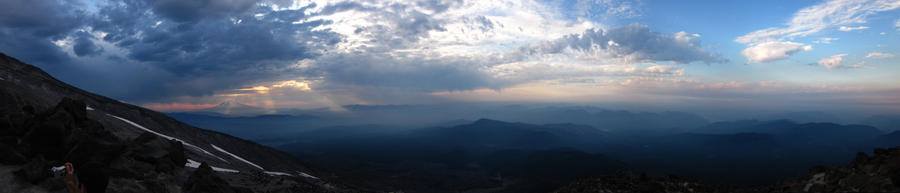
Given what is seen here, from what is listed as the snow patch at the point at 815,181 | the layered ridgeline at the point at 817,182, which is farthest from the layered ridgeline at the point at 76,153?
the snow patch at the point at 815,181

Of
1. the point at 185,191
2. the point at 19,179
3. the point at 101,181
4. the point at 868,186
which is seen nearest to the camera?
the point at 868,186

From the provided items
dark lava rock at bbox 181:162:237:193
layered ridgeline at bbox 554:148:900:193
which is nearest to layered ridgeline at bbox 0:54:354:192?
dark lava rock at bbox 181:162:237:193

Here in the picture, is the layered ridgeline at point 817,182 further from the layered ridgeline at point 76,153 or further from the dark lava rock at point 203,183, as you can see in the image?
the layered ridgeline at point 76,153

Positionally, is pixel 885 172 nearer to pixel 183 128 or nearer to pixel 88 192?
pixel 88 192

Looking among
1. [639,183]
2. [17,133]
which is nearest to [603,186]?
[639,183]

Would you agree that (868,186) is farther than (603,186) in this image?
No

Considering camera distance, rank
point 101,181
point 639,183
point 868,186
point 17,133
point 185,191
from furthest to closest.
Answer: point 185,191, point 639,183, point 17,133, point 101,181, point 868,186

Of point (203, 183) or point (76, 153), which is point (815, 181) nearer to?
point (203, 183)

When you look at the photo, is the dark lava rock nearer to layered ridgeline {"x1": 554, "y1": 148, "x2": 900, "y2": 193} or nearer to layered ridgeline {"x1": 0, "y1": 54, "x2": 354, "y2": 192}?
layered ridgeline {"x1": 0, "y1": 54, "x2": 354, "y2": 192}

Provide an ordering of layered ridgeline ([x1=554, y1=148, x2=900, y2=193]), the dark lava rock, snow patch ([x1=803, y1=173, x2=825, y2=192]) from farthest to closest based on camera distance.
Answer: the dark lava rock < snow patch ([x1=803, y1=173, x2=825, y2=192]) < layered ridgeline ([x1=554, y1=148, x2=900, y2=193])

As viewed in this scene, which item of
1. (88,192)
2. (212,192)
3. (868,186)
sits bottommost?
(212,192)

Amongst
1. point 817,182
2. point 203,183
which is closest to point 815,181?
point 817,182
